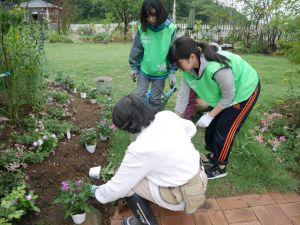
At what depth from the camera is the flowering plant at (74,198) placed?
7.79 ft

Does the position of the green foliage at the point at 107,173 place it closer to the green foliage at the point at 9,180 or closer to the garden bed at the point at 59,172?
the garden bed at the point at 59,172

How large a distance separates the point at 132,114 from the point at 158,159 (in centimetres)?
32

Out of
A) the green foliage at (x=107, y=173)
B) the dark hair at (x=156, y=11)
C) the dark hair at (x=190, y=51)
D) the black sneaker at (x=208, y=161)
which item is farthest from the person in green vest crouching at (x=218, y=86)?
the green foliage at (x=107, y=173)

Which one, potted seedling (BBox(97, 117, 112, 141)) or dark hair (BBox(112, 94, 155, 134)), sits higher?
dark hair (BBox(112, 94, 155, 134))

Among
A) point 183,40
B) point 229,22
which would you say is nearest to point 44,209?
point 183,40

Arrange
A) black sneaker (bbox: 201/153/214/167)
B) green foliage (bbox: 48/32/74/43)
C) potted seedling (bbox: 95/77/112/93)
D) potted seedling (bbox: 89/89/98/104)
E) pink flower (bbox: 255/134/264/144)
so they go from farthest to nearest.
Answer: green foliage (bbox: 48/32/74/43)
potted seedling (bbox: 95/77/112/93)
potted seedling (bbox: 89/89/98/104)
pink flower (bbox: 255/134/264/144)
black sneaker (bbox: 201/153/214/167)

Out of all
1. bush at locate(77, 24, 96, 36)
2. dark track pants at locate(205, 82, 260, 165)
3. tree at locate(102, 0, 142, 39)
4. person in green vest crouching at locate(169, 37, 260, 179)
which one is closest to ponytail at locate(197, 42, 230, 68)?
person in green vest crouching at locate(169, 37, 260, 179)

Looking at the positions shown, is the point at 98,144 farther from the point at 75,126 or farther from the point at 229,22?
the point at 229,22

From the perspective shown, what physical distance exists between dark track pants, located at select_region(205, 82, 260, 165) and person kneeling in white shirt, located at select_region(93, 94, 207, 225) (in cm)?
63

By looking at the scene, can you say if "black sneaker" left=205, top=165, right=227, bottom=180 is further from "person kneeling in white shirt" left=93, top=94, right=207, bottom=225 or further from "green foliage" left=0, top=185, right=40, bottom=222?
"green foliage" left=0, top=185, right=40, bottom=222

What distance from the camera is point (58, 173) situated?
2.99m

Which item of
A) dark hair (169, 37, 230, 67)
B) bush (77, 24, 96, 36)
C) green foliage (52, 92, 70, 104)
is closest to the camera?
dark hair (169, 37, 230, 67)

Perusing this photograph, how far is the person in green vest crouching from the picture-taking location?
95.9 inches

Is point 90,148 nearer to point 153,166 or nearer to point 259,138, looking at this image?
point 153,166
